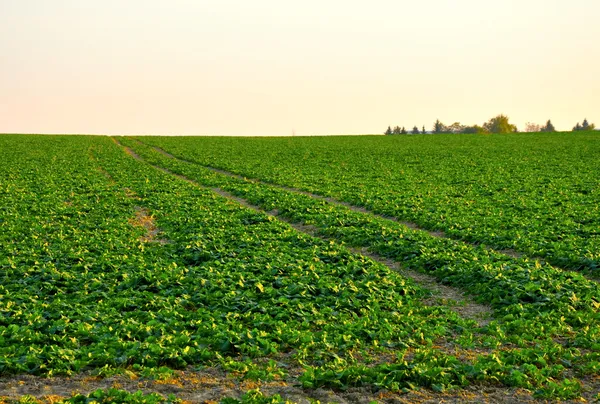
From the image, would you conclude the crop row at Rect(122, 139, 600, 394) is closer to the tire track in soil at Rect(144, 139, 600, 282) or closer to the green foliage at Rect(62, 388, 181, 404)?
the tire track in soil at Rect(144, 139, 600, 282)

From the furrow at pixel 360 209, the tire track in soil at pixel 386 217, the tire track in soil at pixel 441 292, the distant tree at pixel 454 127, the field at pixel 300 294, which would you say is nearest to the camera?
the field at pixel 300 294

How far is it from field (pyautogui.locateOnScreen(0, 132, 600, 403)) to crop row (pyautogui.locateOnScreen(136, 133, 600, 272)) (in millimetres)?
237

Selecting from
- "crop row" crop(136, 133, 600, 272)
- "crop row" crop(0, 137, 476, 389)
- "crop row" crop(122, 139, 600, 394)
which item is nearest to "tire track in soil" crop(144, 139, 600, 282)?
"crop row" crop(136, 133, 600, 272)

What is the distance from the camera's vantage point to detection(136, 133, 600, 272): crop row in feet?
75.9

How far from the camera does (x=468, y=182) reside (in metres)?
40.2

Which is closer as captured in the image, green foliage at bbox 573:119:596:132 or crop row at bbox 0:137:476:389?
crop row at bbox 0:137:476:389

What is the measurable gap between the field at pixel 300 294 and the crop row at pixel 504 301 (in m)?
0.05

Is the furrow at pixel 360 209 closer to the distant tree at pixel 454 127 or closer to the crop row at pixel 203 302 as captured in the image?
the crop row at pixel 203 302

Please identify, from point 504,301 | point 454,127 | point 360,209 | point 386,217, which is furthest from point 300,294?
point 454,127

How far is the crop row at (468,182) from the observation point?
2314 centimetres

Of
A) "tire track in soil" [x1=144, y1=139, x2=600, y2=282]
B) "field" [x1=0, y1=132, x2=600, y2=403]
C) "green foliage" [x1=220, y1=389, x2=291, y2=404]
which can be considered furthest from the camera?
"tire track in soil" [x1=144, y1=139, x2=600, y2=282]

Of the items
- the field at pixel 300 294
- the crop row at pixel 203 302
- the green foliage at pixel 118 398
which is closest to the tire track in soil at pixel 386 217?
the field at pixel 300 294

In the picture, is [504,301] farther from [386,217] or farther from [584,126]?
[584,126]

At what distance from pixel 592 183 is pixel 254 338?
32.8 meters
